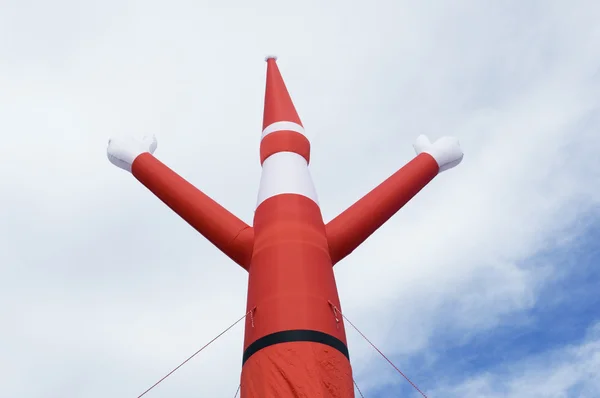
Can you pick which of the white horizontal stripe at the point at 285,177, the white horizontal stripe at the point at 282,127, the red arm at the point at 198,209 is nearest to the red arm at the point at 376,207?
the white horizontal stripe at the point at 285,177

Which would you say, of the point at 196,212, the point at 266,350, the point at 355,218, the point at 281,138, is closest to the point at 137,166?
the point at 196,212

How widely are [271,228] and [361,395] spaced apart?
4.72 feet

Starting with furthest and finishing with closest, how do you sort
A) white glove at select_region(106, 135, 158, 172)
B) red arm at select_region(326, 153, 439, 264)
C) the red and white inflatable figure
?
white glove at select_region(106, 135, 158, 172) < red arm at select_region(326, 153, 439, 264) < the red and white inflatable figure

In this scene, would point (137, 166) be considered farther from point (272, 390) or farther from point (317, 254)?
point (272, 390)

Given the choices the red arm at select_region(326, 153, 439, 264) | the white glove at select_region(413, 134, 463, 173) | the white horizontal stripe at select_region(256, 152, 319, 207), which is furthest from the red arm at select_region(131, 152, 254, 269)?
the white glove at select_region(413, 134, 463, 173)

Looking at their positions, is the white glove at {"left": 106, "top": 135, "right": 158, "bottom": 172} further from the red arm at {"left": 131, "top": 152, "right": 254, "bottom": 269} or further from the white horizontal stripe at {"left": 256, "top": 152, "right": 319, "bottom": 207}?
the white horizontal stripe at {"left": 256, "top": 152, "right": 319, "bottom": 207}

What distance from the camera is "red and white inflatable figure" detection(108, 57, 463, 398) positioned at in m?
4.17

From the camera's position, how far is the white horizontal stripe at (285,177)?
5.36 metres

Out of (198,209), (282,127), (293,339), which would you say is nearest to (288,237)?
(293,339)

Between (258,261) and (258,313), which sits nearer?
(258,313)

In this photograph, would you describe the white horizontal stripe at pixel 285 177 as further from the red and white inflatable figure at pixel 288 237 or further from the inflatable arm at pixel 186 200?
the inflatable arm at pixel 186 200

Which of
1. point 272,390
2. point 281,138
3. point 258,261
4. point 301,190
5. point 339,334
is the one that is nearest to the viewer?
point 272,390

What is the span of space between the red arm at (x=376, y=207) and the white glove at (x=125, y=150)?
2.17m

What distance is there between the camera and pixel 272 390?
4039 millimetres
